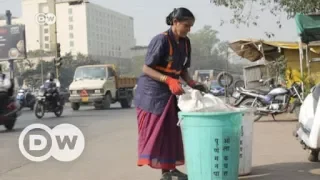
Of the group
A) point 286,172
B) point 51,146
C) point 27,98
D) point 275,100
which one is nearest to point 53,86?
point 27,98

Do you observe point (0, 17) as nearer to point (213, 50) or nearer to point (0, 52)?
point (0, 52)

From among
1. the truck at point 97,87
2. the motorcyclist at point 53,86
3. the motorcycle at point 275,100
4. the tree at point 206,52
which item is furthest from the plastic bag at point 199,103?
the tree at point 206,52

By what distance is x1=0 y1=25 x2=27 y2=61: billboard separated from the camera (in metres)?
44.2

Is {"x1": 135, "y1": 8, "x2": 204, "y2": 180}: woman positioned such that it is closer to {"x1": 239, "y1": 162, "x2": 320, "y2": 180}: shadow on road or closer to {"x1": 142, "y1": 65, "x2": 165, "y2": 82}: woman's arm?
{"x1": 142, "y1": 65, "x2": 165, "y2": 82}: woman's arm

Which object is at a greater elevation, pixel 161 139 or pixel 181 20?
pixel 181 20

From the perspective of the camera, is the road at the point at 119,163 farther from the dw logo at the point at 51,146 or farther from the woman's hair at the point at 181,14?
the woman's hair at the point at 181,14

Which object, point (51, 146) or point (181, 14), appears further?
point (51, 146)

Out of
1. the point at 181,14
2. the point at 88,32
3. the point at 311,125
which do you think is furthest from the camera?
the point at 88,32

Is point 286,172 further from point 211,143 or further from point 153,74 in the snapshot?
point 153,74

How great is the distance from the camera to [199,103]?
4.29 meters

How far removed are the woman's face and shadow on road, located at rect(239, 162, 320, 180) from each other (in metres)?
1.66

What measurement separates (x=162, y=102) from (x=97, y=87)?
48.5 feet

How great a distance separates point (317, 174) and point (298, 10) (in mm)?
8131

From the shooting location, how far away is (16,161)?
7094mm
